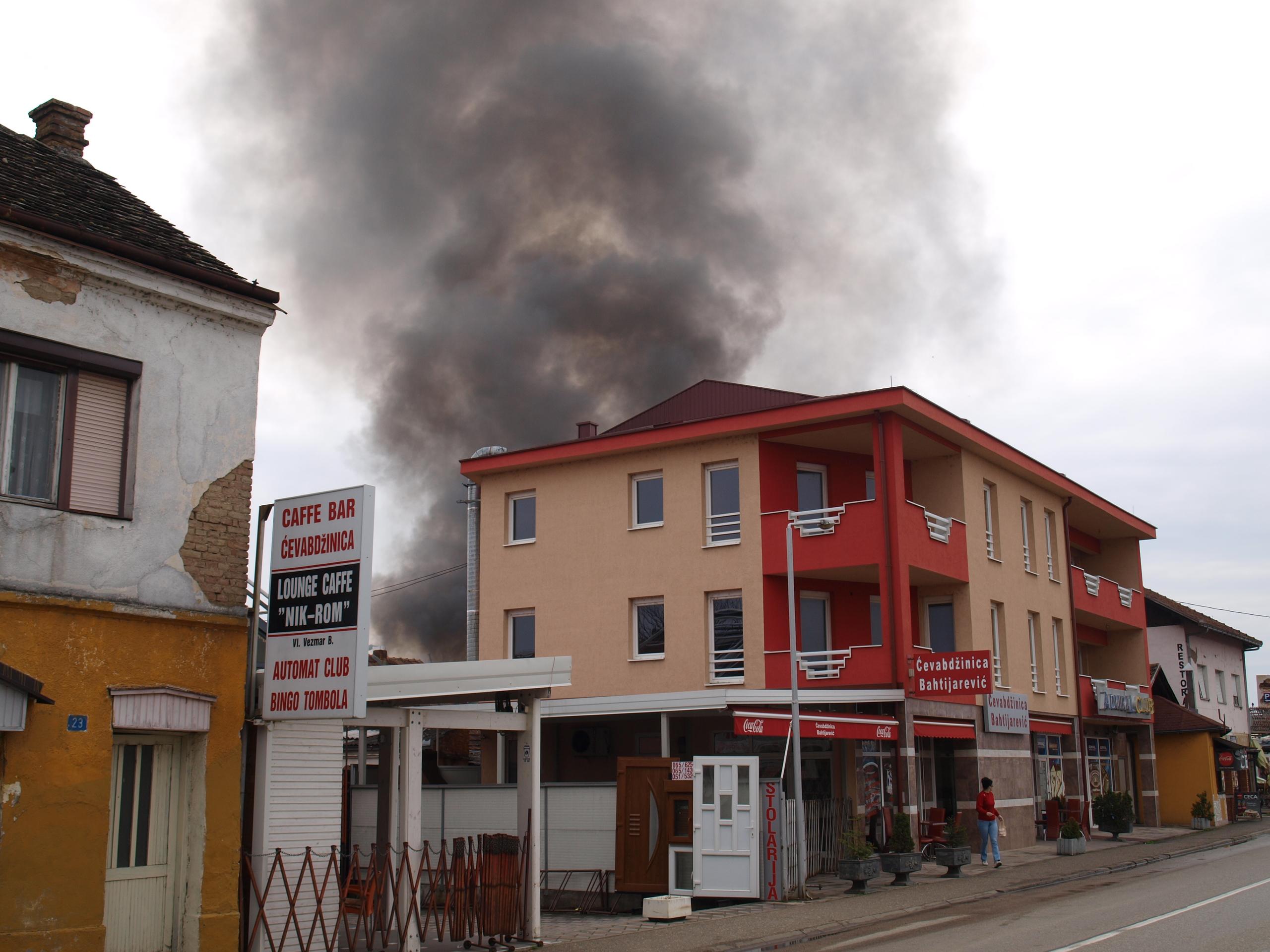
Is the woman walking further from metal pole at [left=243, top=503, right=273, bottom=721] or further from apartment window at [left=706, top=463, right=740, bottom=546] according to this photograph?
metal pole at [left=243, top=503, right=273, bottom=721]

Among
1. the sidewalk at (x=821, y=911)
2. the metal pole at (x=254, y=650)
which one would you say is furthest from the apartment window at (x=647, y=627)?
the metal pole at (x=254, y=650)

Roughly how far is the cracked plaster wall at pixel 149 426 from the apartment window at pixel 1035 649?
24143mm

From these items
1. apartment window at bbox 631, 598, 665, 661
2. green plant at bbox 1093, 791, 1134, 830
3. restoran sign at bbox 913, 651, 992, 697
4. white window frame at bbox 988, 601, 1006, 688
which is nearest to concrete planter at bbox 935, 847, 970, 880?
restoran sign at bbox 913, 651, 992, 697

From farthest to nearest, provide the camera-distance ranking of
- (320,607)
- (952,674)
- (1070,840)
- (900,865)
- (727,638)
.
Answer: (727,638) < (1070,840) < (952,674) < (900,865) < (320,607)

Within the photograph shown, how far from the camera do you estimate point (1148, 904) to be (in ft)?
53.4

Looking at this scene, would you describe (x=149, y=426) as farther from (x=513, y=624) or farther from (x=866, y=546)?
(x=513, y=624)

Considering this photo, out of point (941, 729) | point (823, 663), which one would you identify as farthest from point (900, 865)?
point (823, 663)

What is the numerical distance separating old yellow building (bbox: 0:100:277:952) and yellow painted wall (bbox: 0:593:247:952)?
0.02 metres

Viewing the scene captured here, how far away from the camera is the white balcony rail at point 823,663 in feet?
84.8

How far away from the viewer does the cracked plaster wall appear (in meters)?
11.3

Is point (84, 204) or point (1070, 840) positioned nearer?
point (84, 204)

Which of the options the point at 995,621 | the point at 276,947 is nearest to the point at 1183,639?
the point at 995,621

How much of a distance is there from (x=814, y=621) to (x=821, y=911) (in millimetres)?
11517

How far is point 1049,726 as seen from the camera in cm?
3161
